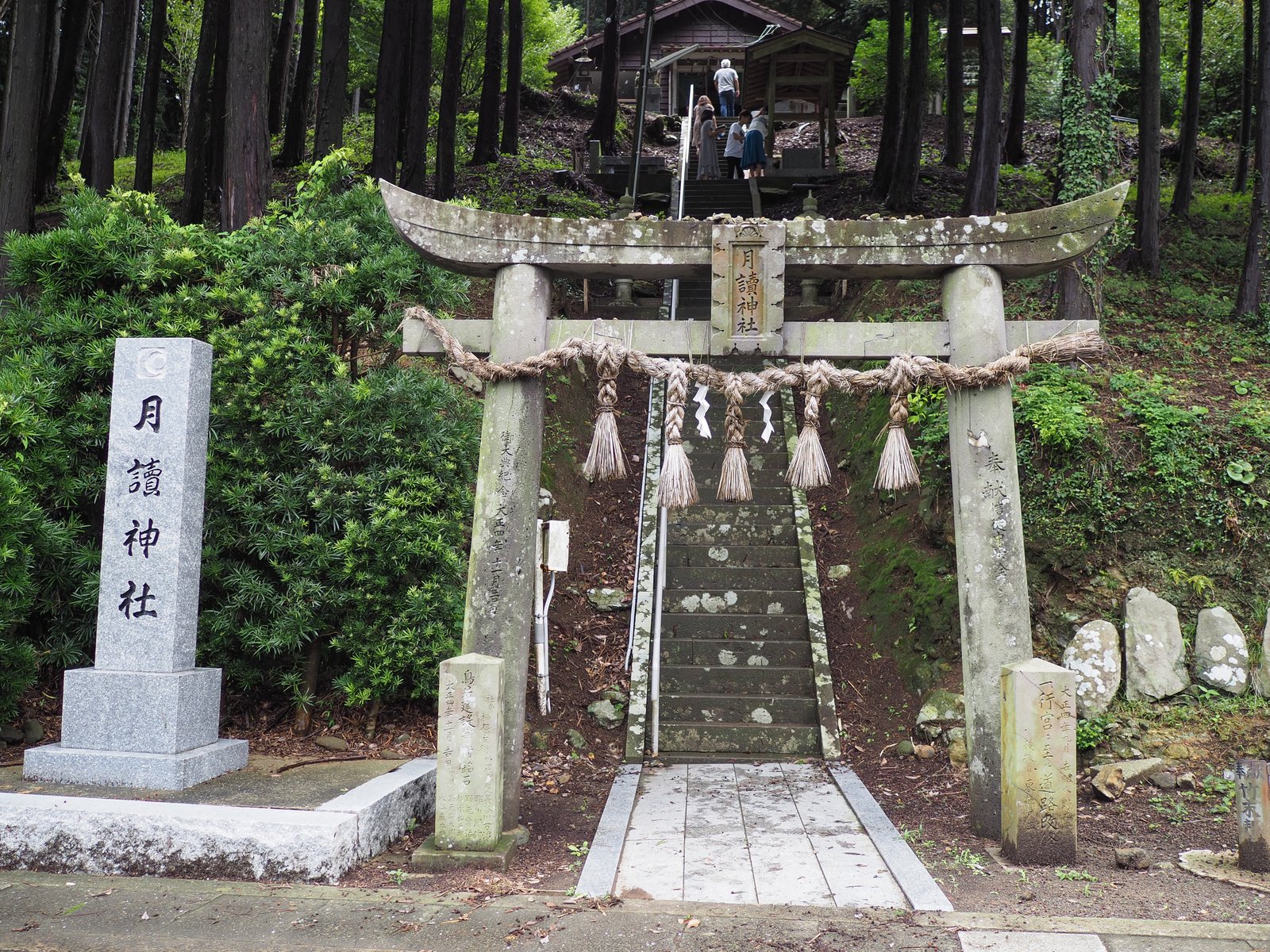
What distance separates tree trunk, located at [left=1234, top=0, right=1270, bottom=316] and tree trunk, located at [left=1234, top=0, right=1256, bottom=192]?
5797 millimetres

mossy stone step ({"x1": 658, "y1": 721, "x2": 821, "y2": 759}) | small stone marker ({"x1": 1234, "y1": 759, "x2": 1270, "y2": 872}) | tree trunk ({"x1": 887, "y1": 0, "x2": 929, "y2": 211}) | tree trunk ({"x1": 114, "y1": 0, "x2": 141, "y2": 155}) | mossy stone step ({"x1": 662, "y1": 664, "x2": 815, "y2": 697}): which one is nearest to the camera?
small stone marker ({"x1": 1234, "y1": 759, "x2": 1270, "y2": 872})

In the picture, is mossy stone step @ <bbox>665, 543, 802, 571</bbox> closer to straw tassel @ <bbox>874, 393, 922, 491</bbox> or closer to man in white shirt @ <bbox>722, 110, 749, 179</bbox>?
straw tassel @ <bbox>874, 393, 922, 491</bbox>

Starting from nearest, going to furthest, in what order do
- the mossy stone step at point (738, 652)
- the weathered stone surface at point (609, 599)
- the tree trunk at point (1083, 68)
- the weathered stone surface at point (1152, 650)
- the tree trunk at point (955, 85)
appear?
the weathered stone surface at point (1152, 650) < the mossy stone step at point (738, 652) < the weathered stone surface at point (609, 599) < the tree trunk at point (1083, 68) < the tree trunk at point (955, 85)

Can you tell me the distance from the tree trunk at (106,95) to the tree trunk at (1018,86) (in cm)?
1631

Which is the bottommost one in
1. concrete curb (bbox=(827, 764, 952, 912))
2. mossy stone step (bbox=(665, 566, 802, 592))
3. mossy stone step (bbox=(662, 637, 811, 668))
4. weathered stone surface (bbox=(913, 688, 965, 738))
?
concrete curb (bbox=(827, 764, 952, 912))

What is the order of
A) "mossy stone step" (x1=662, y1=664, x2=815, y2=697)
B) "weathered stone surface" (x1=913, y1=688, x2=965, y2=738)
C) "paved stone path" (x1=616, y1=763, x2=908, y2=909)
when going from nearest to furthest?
"paved stone path" (x1=616, y1=763, x2=908, y2=909)
"weathered stone surface" (x1=913, y1=688, x2=965, y2=738)
"mossy stone step" (x1=662, y1=664, x2=815, y2=697)

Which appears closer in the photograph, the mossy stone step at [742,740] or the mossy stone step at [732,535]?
the mossy stone step at [742,740]

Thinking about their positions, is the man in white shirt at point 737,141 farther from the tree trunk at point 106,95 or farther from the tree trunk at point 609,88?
the tree trunk at point 106,95

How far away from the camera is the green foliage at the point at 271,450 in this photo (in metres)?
6.75

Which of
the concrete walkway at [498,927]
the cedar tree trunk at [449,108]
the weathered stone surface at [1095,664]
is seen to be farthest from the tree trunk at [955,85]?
the concrete walkway at [498,927]

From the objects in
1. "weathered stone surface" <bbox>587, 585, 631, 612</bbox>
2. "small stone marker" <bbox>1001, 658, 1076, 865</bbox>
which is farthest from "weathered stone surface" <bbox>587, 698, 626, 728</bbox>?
"small stone marker" <bbox>1001, 658, 1076, 865</bbox>

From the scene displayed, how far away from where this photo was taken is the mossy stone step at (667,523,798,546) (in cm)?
970

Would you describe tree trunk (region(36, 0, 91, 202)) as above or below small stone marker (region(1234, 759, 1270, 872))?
above

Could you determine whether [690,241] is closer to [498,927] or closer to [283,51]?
[498,927]
